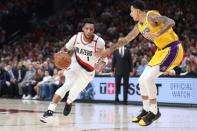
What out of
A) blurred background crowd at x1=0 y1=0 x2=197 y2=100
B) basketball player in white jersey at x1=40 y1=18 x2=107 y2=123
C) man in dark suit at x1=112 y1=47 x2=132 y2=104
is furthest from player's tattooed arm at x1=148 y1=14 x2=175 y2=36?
man in dark suit at x1=112 y1=47 x2=132 y2=104

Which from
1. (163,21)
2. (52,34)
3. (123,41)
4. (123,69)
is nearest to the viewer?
(163,21)

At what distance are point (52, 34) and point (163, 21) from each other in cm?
2108

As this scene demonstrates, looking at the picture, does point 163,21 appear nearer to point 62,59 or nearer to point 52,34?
point 62,59

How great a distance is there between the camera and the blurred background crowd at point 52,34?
838 inches

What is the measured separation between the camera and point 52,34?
1192 inches

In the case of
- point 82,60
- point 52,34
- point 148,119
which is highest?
point 52,34

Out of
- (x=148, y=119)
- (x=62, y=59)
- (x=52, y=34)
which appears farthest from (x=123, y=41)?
(x=52, y=34)

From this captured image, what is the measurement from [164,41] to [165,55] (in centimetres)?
25

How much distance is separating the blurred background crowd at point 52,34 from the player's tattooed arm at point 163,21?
836 centimetres

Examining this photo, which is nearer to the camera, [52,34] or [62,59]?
[62,59]

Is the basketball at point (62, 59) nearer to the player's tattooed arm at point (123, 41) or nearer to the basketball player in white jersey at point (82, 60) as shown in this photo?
the basketball player in white jersey at point (82, 60)

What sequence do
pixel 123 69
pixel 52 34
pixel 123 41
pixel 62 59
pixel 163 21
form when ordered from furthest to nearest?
pixel 52 34, pixel 123 69, pixel 62 59, pixel 123 41, pixel 163 21

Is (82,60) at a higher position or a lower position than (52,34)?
lower

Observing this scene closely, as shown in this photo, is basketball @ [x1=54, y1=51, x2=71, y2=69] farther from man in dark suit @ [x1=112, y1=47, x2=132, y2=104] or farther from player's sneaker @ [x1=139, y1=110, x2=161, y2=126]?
man in dark suit @ [x1=112, y1=47, x2=132, y2=104]
